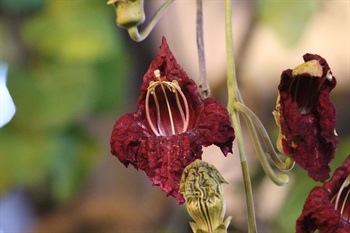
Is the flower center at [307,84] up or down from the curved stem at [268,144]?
up

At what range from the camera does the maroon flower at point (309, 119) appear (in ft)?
1.94

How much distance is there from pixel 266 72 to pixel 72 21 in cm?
46

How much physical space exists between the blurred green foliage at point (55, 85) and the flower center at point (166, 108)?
0.62m

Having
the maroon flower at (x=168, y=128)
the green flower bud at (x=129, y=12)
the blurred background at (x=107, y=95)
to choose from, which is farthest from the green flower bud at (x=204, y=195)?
the blurred background at (x=107, y=95)

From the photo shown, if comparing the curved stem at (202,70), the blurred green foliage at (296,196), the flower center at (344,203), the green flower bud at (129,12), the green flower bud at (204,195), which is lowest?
the blurred green foliage at (296,196)

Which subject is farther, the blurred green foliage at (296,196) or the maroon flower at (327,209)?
the blurred green foliage at (296,196)

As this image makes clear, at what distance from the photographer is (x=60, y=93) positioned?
4.19 feet

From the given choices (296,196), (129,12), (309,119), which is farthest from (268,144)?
(296,196)

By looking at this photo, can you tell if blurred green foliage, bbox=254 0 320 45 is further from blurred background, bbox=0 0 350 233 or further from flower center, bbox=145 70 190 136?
flower center, bbox=145 70 190 136

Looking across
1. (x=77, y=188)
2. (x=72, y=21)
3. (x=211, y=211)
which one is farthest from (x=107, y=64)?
(x=211, y=211)

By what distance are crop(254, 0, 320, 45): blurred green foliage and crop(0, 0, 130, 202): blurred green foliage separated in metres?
0.29

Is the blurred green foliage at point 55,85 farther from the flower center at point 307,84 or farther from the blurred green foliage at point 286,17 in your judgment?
the flower center at point 307,84

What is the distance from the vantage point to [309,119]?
0.60 meters

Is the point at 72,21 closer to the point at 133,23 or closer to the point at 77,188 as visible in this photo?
the point at 77,188
